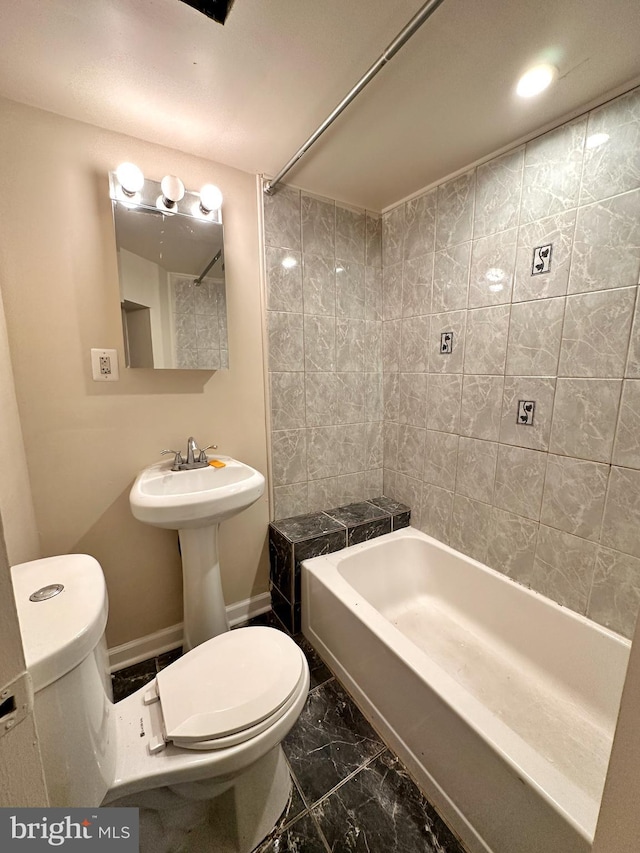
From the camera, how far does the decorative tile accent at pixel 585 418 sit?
3.89 ft

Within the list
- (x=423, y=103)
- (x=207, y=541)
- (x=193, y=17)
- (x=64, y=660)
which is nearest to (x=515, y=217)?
(x=423, y=103)

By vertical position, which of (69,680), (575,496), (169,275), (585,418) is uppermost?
(169,275)

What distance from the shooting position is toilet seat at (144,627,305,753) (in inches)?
33.4

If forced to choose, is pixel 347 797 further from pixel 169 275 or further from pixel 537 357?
pixel 169 275

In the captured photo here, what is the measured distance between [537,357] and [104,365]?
171cm

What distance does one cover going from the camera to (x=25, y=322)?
1204 mm

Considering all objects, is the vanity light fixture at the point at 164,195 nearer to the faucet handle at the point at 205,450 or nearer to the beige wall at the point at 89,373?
the beige wall at the point at 89,373

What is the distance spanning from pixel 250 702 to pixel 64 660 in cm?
49

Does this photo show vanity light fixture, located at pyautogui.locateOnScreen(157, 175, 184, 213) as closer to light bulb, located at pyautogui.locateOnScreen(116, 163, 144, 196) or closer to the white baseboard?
light bulb, located at pyautogui.locateOnScreen(116, 163, 144, 196)

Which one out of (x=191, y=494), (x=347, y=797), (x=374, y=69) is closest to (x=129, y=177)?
(x=374, y=69)

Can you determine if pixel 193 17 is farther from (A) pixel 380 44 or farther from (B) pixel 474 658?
(B) pixel 474 658

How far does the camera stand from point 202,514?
1210 millimetres

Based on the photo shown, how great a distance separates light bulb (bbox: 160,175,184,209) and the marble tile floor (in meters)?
2.01

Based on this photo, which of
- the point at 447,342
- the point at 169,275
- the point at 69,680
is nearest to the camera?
the point at 69,680
